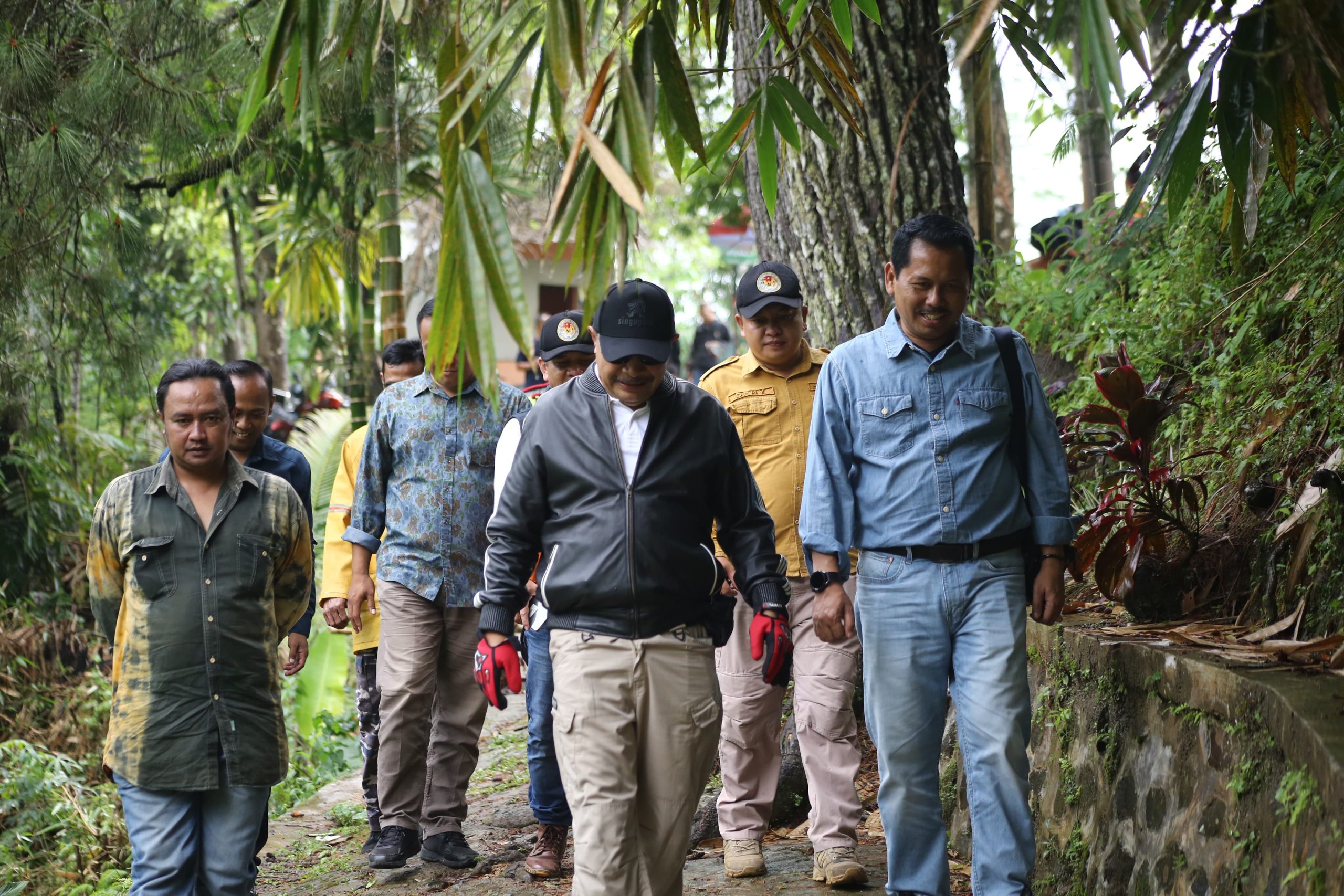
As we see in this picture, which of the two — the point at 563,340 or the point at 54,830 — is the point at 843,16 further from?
the point at 54,830

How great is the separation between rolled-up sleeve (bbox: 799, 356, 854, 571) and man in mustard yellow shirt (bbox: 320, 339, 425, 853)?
2.27 metres

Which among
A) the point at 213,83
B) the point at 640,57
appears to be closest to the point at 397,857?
the point at 640,57

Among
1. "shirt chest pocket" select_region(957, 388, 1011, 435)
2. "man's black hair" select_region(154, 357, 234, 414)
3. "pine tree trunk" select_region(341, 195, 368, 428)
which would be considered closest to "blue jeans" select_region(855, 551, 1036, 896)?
"shirt chest pocket" select_region(957, 388, 1011, 435)

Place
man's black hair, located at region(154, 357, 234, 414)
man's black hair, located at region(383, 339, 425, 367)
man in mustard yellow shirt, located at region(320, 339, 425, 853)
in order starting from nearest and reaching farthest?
man's black hair, located at region(154, 357, 234, 414), man in mustard yellow shirt, located at region(320, 339, 425, 853), man's black hair, located at region(383, 339, 425, 367)

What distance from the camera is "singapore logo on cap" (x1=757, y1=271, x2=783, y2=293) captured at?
17.2 ft

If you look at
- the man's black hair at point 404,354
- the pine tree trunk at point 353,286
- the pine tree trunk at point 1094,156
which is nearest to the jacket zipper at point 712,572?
the man's black hair at point 404,354

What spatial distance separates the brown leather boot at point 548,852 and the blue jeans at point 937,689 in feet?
5.70

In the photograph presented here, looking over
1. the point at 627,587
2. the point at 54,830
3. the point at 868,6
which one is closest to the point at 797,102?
the point at 868,6

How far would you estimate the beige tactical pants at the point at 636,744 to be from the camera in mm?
3775

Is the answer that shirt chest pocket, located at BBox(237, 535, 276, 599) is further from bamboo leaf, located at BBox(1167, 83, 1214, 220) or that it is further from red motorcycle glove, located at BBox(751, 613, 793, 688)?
bamboo leaf, located at BBox(1167, 83, 1214, 220)

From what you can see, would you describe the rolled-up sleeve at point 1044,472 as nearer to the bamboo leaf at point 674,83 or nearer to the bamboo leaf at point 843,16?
the bamboo leaf at point 843,16

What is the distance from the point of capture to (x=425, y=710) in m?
5.50

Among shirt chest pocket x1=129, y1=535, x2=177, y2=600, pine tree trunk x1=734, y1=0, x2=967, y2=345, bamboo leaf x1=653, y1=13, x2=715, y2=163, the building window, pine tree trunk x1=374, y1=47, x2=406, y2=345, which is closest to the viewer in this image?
bamboo leaf x1=653, y1=13, x2=715, y2=163

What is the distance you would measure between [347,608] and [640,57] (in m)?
3.34
